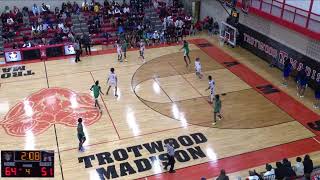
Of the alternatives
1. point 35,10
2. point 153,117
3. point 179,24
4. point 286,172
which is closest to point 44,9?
point 35,10

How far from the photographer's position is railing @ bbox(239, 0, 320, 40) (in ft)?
64.3

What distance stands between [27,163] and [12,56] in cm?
1740

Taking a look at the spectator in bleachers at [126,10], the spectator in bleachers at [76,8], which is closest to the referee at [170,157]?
the spectator in bleachers at [126,10]

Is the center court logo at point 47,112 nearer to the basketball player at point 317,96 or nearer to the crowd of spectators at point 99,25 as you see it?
the crowd of spectators at point 99,25

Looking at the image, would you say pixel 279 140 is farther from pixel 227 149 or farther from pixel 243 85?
pixel 243 85

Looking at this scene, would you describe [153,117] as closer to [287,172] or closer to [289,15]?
[287,172]

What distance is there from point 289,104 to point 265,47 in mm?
6222

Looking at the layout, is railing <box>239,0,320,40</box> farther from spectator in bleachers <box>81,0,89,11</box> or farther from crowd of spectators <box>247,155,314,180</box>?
spectator in bleachers <box>81,0,89,11</box>

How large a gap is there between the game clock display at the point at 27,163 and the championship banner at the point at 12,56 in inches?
Result: 673

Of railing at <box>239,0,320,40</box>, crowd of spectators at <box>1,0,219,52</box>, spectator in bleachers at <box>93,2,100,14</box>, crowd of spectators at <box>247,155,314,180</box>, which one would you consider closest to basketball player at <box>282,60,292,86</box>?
railing at <box>239,0,320,40</box>

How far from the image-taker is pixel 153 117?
18.4 metres

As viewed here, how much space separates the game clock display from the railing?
15.1 meters

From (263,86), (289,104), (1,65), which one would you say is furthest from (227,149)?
(1,65)

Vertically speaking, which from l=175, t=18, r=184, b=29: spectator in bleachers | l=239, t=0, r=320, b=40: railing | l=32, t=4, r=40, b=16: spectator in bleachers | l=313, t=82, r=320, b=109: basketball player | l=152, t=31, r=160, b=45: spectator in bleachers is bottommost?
l=313, t=82, r=320, b=109: basketball player
